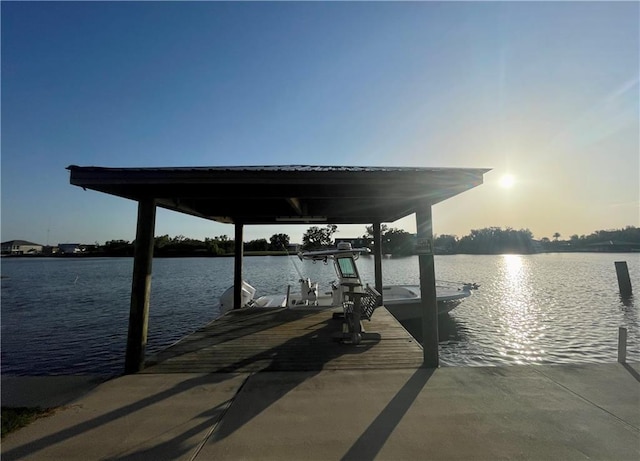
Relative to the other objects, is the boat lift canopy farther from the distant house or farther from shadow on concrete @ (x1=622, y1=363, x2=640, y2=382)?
the distant house

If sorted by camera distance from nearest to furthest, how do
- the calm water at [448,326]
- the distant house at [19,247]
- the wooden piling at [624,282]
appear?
the calm water at [448,326], the wooden piling at [624,282], the distant house at [19,247]

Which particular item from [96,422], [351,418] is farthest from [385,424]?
[96,422]

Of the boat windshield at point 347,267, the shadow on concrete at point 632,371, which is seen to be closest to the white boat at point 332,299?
the boat windshield at point 347,267

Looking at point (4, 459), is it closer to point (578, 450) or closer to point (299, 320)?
point (578, 450)

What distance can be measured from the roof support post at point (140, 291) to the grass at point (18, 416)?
1377 mm

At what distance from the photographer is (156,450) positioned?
2994 millimetres

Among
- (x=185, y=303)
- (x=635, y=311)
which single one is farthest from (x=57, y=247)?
(x=635, y=311)

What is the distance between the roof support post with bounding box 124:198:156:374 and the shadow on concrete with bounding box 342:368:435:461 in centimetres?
386

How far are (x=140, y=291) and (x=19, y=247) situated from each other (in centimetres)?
15452

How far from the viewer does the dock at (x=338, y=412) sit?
298cm

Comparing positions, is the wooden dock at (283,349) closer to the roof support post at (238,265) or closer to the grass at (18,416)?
the grass at (18,416)

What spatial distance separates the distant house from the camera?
109m

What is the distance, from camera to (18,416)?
11.9 ft

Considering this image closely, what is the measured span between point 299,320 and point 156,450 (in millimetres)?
6098
